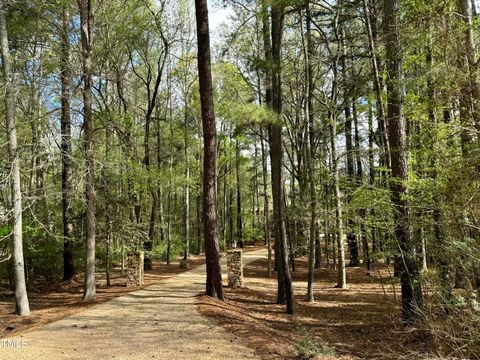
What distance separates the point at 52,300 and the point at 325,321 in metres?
8.02

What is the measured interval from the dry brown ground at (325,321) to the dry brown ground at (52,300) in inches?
130

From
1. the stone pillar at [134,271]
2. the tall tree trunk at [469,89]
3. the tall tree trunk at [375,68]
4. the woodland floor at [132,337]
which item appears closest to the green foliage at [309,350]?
the woodland floor at [132,337]

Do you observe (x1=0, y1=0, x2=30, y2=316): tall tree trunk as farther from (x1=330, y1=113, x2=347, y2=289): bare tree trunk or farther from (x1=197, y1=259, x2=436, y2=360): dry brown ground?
(x1=330, y1=113, x2=347, y2=289): bare tree trunk

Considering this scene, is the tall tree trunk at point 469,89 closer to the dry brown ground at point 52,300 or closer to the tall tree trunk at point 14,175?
the dry brown ground at point 52,300

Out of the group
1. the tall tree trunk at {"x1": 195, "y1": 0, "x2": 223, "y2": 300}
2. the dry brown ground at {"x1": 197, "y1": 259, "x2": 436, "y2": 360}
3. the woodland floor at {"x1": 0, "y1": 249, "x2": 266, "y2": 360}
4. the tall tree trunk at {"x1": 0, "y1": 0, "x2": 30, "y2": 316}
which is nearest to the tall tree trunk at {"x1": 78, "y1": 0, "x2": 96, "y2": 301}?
the woodland floor at {"x1": 0, "y1": 249, "x2": 266, "y2": 360}

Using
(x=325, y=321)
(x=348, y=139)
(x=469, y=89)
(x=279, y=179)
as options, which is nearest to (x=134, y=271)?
(x=279, y=179)

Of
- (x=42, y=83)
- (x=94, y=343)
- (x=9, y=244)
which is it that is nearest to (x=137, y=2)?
(x=42, y=83)

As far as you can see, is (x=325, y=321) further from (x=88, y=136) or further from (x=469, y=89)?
(x=88, y=136)

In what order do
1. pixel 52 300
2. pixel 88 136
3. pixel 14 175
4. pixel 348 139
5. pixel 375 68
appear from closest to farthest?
pixel 14 175
pixel 375 68
pixel 88 136
pixel 52 300
pixel 348 139

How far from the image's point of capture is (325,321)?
9.37 m

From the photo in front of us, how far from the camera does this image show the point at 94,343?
611cm

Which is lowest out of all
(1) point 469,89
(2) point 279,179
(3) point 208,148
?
(2) point 279,179

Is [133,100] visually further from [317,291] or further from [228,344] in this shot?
[228,344]

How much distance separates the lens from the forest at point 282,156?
4.31 m
